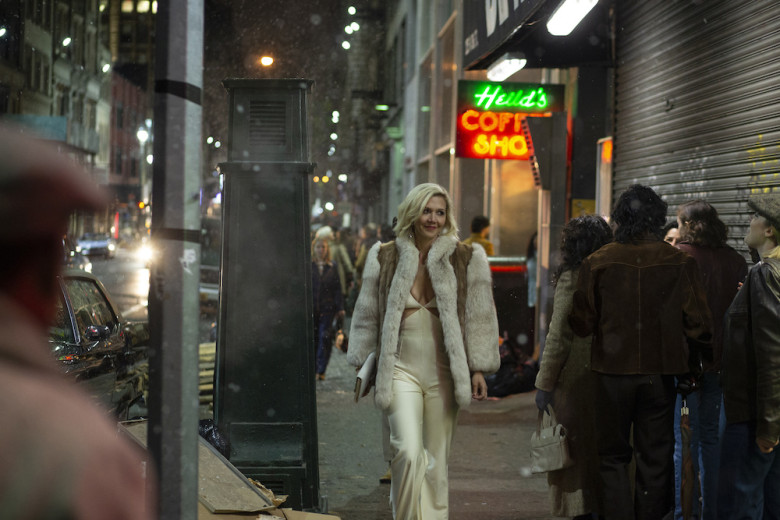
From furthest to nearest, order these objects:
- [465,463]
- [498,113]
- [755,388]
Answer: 1. [498,113]
2. [465,463]
3. [755,388]

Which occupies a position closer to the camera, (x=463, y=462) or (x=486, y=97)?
(x=463, y=462)

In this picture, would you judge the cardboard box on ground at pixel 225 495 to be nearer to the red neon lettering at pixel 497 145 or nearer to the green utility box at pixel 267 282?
the green utility box at pixel 267 282

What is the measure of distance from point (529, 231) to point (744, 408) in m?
13.5

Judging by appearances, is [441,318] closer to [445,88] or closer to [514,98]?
[514,98]

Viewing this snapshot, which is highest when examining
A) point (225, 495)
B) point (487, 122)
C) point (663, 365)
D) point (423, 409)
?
point (487, 122)

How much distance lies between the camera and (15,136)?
1.17 metres

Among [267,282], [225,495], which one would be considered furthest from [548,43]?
[225,495]

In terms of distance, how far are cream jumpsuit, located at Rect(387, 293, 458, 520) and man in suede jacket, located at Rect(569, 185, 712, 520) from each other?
93 cm

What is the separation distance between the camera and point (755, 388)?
4754 millimetres

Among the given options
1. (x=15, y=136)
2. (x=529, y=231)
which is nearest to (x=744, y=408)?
(x=15, y=136)

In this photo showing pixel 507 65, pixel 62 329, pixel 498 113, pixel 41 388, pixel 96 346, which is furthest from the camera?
pixel 498 113

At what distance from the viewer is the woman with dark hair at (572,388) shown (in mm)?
5629

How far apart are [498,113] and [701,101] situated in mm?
6029

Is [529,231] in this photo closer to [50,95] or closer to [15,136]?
[15,136]
